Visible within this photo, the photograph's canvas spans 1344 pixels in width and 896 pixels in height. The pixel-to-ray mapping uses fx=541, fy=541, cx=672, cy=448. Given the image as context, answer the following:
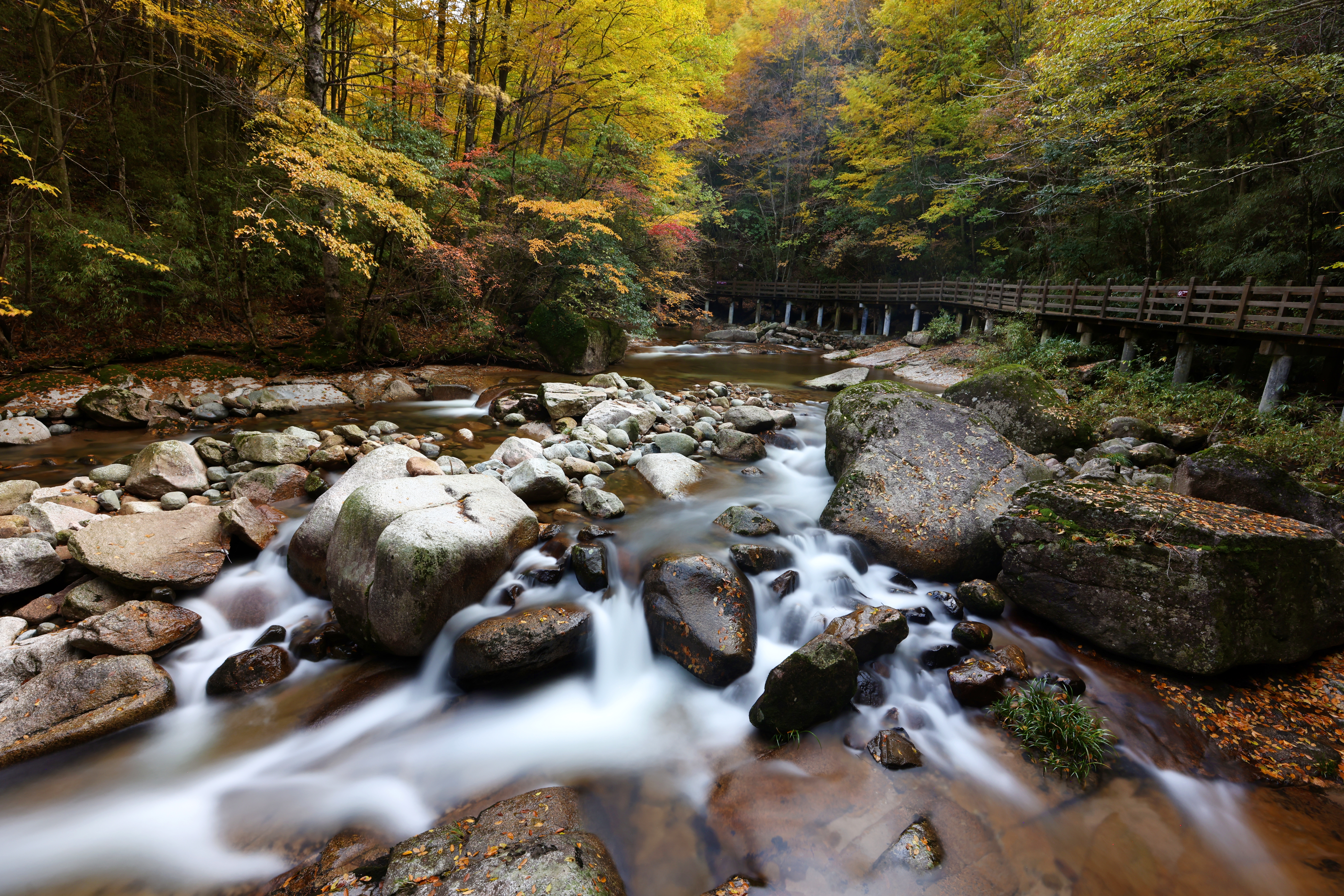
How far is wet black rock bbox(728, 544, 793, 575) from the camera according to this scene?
5.00m

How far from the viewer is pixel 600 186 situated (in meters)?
14.2

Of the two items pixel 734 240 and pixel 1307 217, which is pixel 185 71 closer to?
pixel 1307 217

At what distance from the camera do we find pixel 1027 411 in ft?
25.0

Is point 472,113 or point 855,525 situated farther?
point 472,113

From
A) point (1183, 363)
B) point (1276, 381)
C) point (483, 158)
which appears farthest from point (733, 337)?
point (1276, 381)

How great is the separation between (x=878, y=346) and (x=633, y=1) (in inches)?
590

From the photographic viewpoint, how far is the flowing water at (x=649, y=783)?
276 centimetres

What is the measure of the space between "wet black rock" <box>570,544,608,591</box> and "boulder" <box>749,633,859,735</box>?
175 centimetres

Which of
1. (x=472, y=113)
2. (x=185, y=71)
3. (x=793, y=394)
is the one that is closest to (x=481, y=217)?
(x=472, y=113)

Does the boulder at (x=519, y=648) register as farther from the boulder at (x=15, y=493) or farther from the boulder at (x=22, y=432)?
the boulder at (x=22, y=432)

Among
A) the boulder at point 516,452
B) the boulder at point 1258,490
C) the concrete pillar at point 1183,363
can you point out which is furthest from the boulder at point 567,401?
the concrete pillar at point 1183,363

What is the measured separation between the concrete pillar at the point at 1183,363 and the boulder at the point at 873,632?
10.0m

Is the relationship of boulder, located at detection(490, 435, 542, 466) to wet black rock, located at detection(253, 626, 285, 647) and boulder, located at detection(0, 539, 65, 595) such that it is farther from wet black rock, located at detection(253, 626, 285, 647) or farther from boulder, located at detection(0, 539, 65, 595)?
boulder, located at detection(0, 539, 65, 595)

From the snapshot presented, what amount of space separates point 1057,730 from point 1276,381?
28.7 ft
